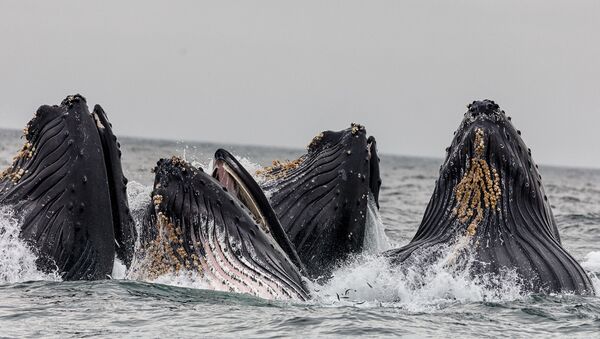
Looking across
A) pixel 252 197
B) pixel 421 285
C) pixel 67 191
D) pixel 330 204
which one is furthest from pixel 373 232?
pixel 67 191

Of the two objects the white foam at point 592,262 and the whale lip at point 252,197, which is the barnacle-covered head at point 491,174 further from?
the white foam at point 592,262

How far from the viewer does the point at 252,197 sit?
10.7 metres

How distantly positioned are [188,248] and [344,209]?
2682 millimetres

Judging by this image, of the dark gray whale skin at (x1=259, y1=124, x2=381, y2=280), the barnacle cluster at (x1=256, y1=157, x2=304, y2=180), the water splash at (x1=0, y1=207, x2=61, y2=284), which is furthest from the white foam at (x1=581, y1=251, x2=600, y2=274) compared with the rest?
the water splash at (x1=0, y1=207, x2=61, y2=284)

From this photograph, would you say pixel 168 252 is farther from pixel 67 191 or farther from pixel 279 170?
pixel 279 170

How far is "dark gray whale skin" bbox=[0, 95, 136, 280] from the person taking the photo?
1027 cm

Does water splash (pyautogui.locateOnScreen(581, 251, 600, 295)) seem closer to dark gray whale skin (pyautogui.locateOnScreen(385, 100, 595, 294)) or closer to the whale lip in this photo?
dark gray whale skin (pyautogui.locateOnScreen(385, 100, 595, 294))

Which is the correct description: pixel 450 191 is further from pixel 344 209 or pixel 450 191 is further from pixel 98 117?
pixel 98 117

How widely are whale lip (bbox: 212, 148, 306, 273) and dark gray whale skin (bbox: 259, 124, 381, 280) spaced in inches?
52.1

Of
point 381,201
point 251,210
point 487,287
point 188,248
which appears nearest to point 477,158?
point 487,287

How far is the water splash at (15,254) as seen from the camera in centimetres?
1027

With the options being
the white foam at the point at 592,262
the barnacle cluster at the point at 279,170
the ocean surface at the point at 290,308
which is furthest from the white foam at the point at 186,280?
the white foam at the point at 592,262

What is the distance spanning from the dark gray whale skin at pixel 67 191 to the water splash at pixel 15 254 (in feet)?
0.19

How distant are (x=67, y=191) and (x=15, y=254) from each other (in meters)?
0.76
